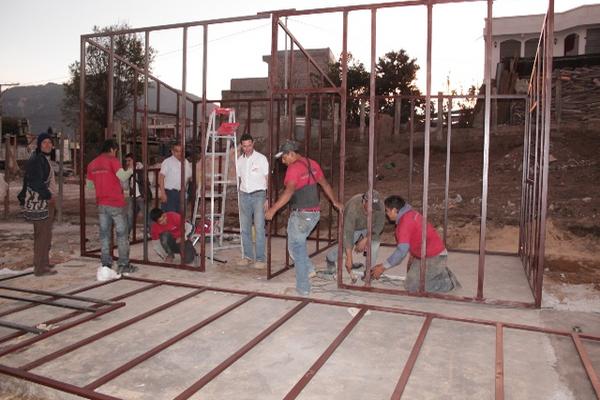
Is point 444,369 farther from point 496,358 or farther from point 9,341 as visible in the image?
point 9,341

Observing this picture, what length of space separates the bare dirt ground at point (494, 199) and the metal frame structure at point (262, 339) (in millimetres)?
1724

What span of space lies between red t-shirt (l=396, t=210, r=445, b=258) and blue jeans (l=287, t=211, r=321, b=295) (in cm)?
95

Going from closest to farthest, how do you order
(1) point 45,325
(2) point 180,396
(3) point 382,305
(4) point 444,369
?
(2) point 180,396 → (4) point 444,369 → (1) point 45,325 → (3) point 382,305

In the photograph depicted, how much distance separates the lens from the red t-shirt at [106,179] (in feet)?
20.8

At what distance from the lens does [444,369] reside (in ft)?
12.2

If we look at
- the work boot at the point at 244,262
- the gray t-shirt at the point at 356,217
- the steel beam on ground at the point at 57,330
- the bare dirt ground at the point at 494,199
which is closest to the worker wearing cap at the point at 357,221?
the gray t-shirt at the point at 356,217

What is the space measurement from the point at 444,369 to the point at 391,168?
40.2ft

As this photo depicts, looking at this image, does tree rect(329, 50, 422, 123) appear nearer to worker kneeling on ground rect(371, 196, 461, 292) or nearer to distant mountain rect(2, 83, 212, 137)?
worker kneeling on ground rect(371, 196, 461, 292)

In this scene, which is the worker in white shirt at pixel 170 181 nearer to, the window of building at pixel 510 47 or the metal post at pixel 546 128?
the metal post at pixel 546 128

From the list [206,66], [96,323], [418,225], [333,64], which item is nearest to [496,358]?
[418,225]

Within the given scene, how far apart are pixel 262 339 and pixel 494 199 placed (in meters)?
8.60

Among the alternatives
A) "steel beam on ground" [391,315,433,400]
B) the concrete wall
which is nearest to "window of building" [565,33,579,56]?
the concrete wall

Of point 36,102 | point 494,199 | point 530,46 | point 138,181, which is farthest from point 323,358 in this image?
point 36,102

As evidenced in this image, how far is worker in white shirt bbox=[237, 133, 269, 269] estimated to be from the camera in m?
6.96
